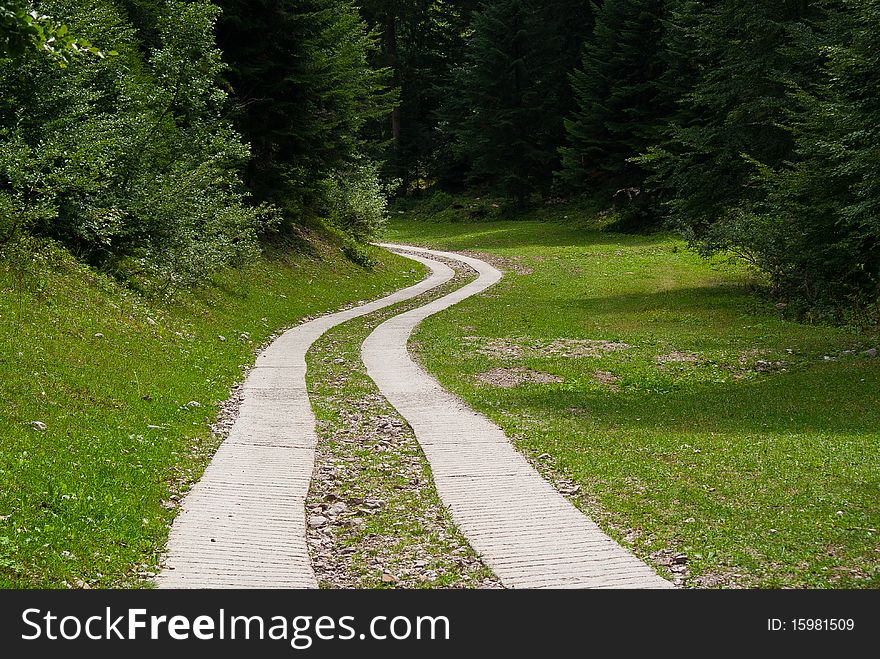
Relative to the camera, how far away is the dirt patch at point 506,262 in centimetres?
3825

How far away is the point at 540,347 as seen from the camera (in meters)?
18.6

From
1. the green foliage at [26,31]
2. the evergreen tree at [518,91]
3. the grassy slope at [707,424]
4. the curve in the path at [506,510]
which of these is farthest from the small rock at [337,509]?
the evergreen tree at [518,91]

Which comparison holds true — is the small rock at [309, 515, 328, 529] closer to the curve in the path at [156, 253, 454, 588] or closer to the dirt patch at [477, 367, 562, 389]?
the curve in the path at [156, 253, 454, 588]

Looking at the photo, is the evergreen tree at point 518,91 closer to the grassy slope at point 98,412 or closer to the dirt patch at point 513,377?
the grassy slope at point 98,412

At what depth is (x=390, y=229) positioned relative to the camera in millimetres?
60375

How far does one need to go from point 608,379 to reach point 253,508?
8933 millimetres

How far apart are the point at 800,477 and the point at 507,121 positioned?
54386 mm

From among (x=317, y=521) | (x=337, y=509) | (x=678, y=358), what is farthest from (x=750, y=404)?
(x=317, y=521)

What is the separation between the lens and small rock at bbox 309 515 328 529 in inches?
293

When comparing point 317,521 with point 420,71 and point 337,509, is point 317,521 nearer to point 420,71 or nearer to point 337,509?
point 337,509

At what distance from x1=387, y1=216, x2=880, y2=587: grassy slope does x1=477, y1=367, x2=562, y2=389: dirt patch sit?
0.29 meters

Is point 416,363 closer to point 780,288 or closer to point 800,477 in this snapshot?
point 800,477

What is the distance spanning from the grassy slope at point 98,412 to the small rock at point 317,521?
1.30m
